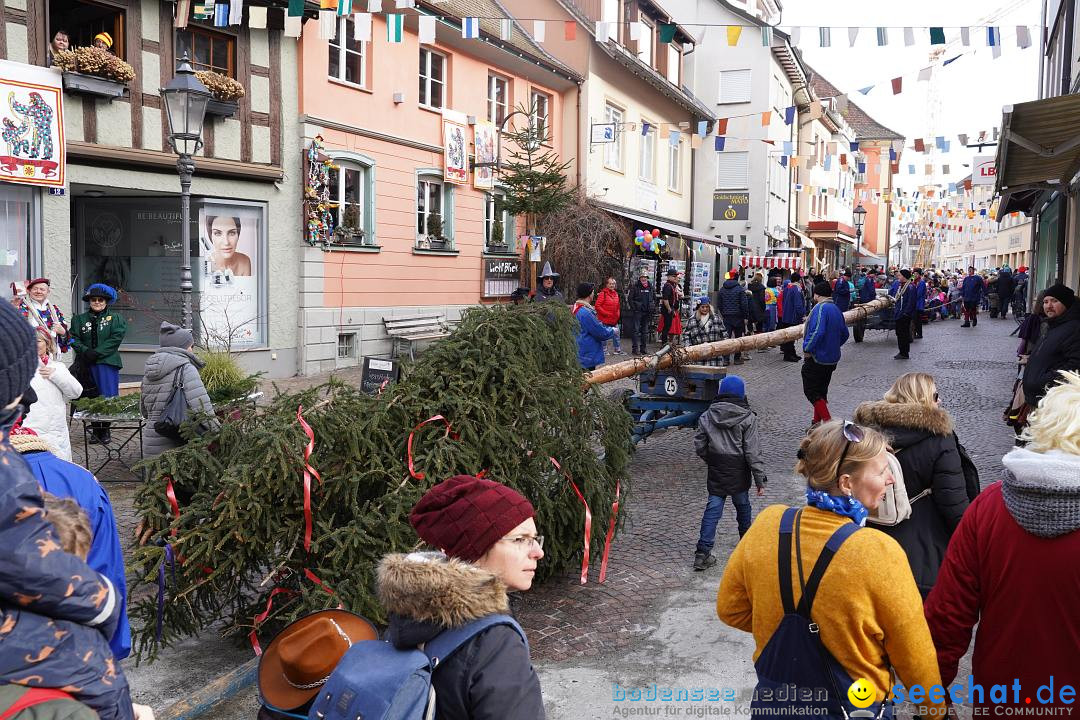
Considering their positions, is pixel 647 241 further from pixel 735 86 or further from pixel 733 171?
pixel 735 86

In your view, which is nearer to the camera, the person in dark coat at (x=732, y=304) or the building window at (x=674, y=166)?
the person in dark coat at (x=732, y=304)

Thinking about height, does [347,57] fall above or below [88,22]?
above

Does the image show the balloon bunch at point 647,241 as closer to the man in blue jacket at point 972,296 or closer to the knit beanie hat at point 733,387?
the man in blue jacket at point 972,296

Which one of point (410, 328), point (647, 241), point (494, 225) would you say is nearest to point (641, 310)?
point (494, 225)

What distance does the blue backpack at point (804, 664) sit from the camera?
257 centimetres

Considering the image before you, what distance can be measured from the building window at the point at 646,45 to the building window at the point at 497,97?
22.4ft

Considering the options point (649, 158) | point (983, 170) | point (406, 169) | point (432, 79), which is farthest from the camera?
point (649, 158)

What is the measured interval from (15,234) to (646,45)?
20531mm

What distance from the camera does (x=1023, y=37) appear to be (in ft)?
37.8

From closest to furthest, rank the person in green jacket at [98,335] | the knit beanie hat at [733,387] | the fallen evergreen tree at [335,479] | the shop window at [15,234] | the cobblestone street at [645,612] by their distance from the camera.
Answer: the fallen evergreen tree at [335,479] → the cobblestone street at [645,612] → the knit beanie hat at [733,387] → the person in green jacket at [98,335] → the shop window at [15,234]

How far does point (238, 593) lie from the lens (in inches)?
176

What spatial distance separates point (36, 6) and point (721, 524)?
34.2 feet

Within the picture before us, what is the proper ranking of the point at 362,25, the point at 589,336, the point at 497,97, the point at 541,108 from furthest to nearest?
the point at 541,108 < the point at 497,97 < the point at 362,25 < the point at 589,336

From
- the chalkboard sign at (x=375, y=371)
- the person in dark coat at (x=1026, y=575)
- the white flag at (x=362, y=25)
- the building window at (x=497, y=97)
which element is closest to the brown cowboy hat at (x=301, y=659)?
the person in dark coat at (x=1026, y=575)
